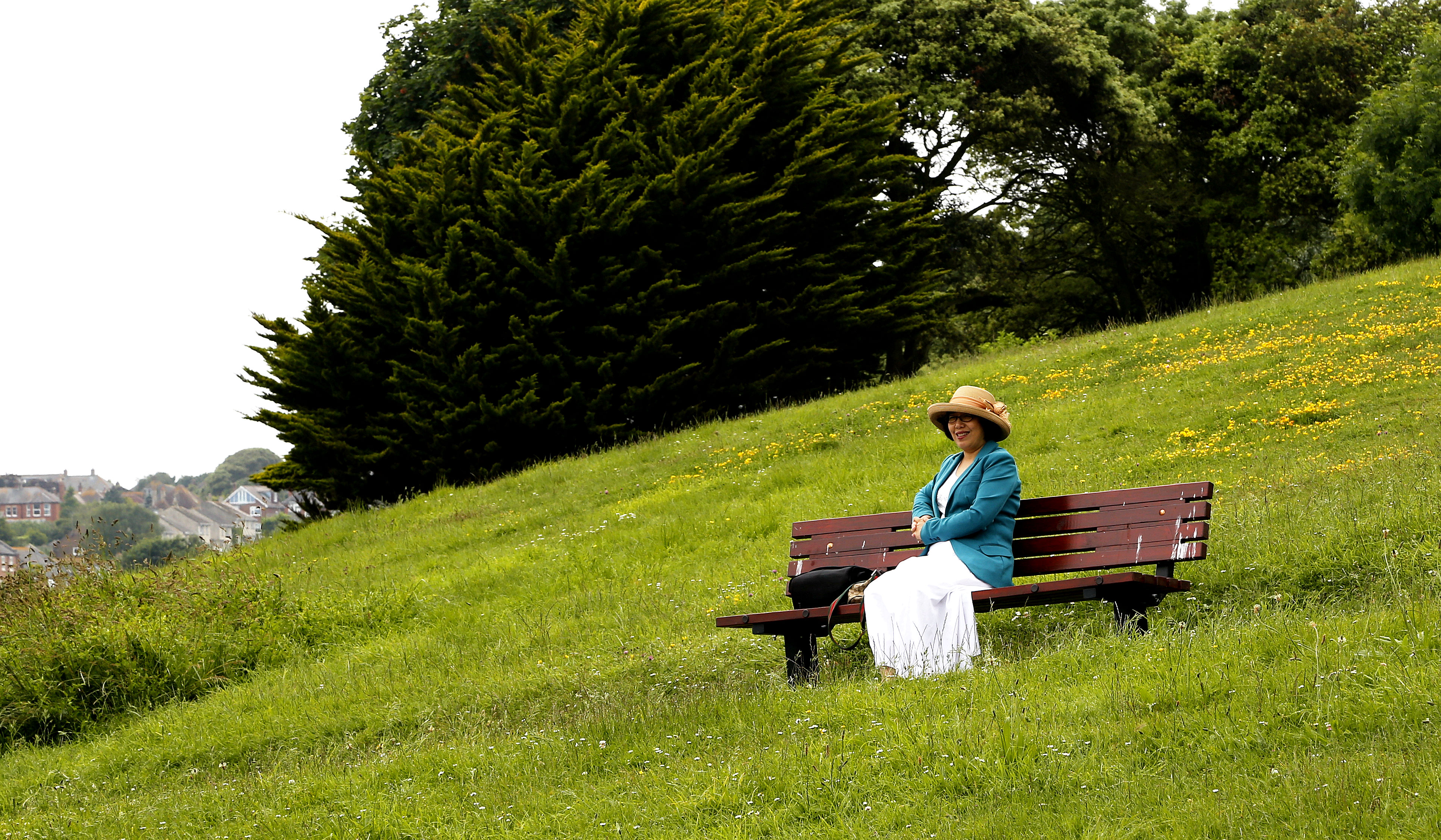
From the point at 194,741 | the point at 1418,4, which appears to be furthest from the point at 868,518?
the point at 1418,4

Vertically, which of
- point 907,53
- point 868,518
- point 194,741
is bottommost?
point 194,741

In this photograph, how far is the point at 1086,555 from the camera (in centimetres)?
709

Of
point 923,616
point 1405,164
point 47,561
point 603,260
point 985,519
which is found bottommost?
point 923,616

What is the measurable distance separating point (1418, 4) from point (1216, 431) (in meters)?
26.6

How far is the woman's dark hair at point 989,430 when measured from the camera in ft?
23.3

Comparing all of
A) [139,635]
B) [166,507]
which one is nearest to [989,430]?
[139,635]

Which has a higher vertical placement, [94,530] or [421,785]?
[94,530]

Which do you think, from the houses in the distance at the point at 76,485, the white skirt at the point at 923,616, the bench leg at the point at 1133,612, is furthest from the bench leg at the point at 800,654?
the houses in the distance at the point at 76,485

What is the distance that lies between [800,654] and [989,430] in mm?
1742

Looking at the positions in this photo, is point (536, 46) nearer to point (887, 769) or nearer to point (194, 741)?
point (194, 741)

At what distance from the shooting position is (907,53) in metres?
28.5

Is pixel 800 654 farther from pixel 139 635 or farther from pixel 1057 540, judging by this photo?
pixel 139 635

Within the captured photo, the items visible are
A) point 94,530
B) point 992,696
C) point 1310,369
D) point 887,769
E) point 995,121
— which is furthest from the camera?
point 995,121

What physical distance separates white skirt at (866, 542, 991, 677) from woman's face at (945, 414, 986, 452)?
0.75 metres
